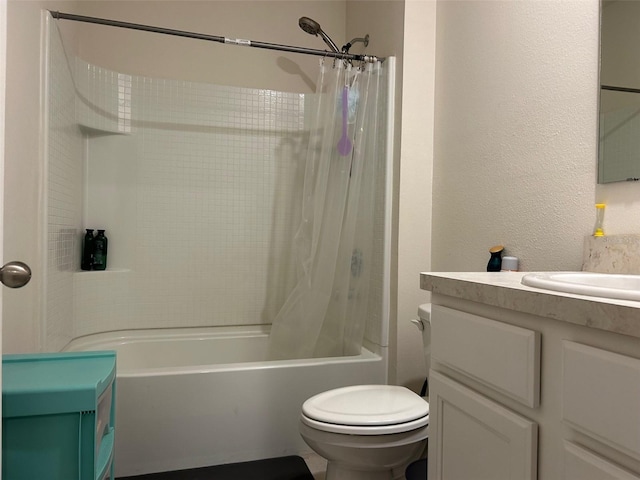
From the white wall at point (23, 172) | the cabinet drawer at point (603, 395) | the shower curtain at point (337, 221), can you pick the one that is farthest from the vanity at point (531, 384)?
the white wall at point (23, 172)

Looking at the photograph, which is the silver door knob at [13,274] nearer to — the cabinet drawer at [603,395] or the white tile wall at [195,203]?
the cabinet drawer at [603,395]

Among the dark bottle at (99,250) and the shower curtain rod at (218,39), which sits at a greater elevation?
the shower curtain rod at (218,39)

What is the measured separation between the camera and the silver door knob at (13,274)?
76cm

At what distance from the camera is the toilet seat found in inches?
52.4

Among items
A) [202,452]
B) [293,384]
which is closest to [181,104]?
[293,384]

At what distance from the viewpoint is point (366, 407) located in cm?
143

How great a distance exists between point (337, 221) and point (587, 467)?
1524mm

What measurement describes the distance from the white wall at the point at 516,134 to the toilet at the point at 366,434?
0.63m

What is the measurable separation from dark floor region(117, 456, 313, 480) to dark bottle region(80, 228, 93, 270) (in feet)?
3.57

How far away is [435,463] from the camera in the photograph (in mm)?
1012

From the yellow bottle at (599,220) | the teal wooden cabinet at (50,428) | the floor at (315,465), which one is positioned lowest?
the floor at (315,465)

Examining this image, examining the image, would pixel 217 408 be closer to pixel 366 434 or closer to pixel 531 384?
pixel 366 434

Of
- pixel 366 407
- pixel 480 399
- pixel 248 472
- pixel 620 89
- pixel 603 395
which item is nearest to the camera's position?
pixel 603 395

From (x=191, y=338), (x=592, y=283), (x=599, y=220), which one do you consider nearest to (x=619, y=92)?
(x=599, y=220)
